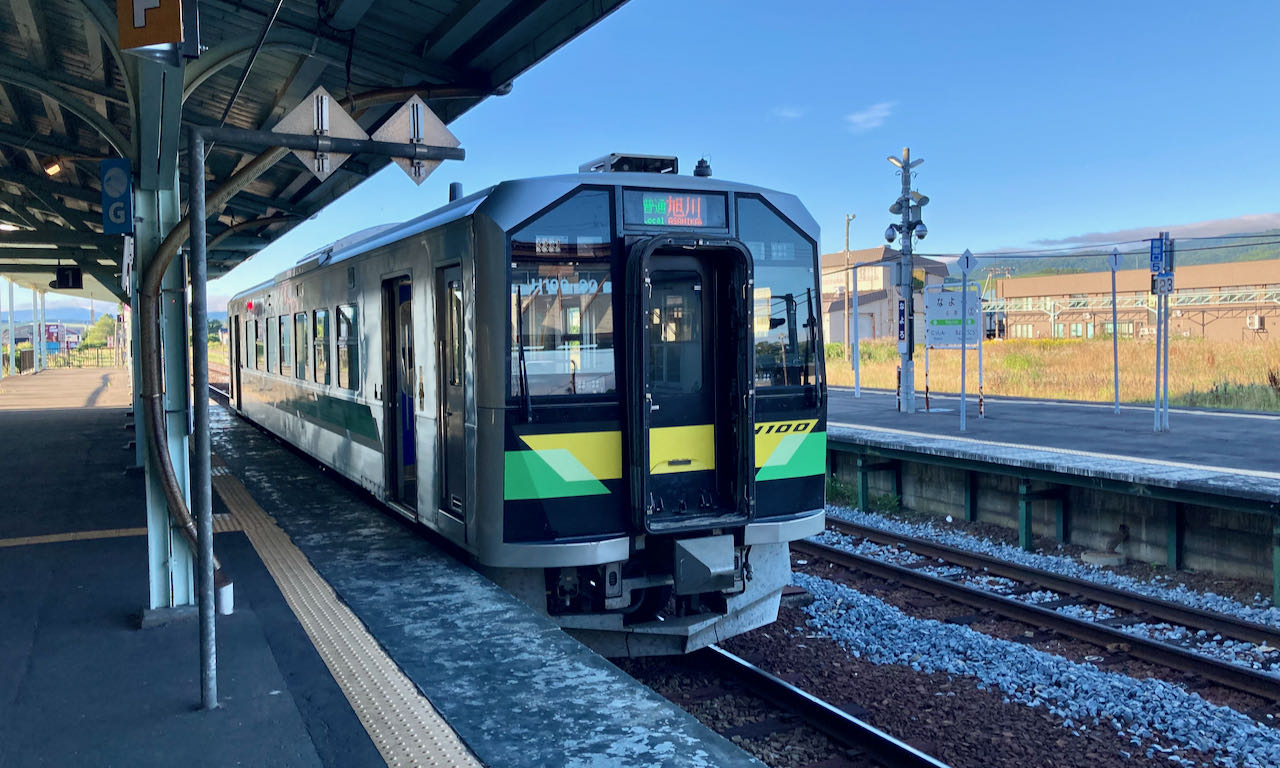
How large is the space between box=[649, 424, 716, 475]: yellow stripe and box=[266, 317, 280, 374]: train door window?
900 centimetres

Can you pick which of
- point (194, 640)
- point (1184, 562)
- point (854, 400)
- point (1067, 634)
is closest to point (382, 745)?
point (194, 640)

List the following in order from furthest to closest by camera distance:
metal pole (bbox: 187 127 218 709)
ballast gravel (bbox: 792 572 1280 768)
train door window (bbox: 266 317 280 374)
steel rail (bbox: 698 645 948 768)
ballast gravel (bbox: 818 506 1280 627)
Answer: train door window (bbox: 266 317 280 374) < ballast gravel (bbox: 818 506 1280 627) < ballast gravel (bbox: 792 572 1280 768) < steel rail (bbox: 698 645 948 768) < metal pole (bbox: 187 127 218 709)

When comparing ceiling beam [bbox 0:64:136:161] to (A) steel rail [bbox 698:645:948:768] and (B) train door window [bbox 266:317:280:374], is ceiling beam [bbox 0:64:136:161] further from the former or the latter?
(B) train door window [bbox 266:317:280:374]

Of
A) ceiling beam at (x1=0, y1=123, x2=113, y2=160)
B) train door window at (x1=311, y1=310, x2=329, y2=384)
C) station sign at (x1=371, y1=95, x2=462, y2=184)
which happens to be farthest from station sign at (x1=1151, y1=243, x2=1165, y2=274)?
ceiling beam at (x1=0, y1=123, x2=113, y2=160)

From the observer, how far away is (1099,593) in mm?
8219

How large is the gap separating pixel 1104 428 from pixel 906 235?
6.74 metres

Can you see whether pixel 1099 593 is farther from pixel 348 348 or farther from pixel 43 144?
pixel 43 144

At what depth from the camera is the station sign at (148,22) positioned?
12.5ft

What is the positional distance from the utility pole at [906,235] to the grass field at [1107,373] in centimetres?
452

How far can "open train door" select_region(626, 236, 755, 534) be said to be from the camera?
19.6 feet

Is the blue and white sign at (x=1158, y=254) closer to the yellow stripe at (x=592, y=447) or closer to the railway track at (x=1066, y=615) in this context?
the railway track at (x=1066, y=615)

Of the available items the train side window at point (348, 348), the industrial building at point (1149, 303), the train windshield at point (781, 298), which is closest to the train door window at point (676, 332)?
the train windshield at point (781, 298)

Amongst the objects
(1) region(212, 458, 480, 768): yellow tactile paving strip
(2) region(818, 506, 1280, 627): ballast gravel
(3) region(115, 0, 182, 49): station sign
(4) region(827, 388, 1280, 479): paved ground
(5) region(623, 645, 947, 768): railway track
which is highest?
(3) region(115, 0, 182, 49): station sign

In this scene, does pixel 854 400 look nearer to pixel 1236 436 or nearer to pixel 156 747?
pixel 1236 436
